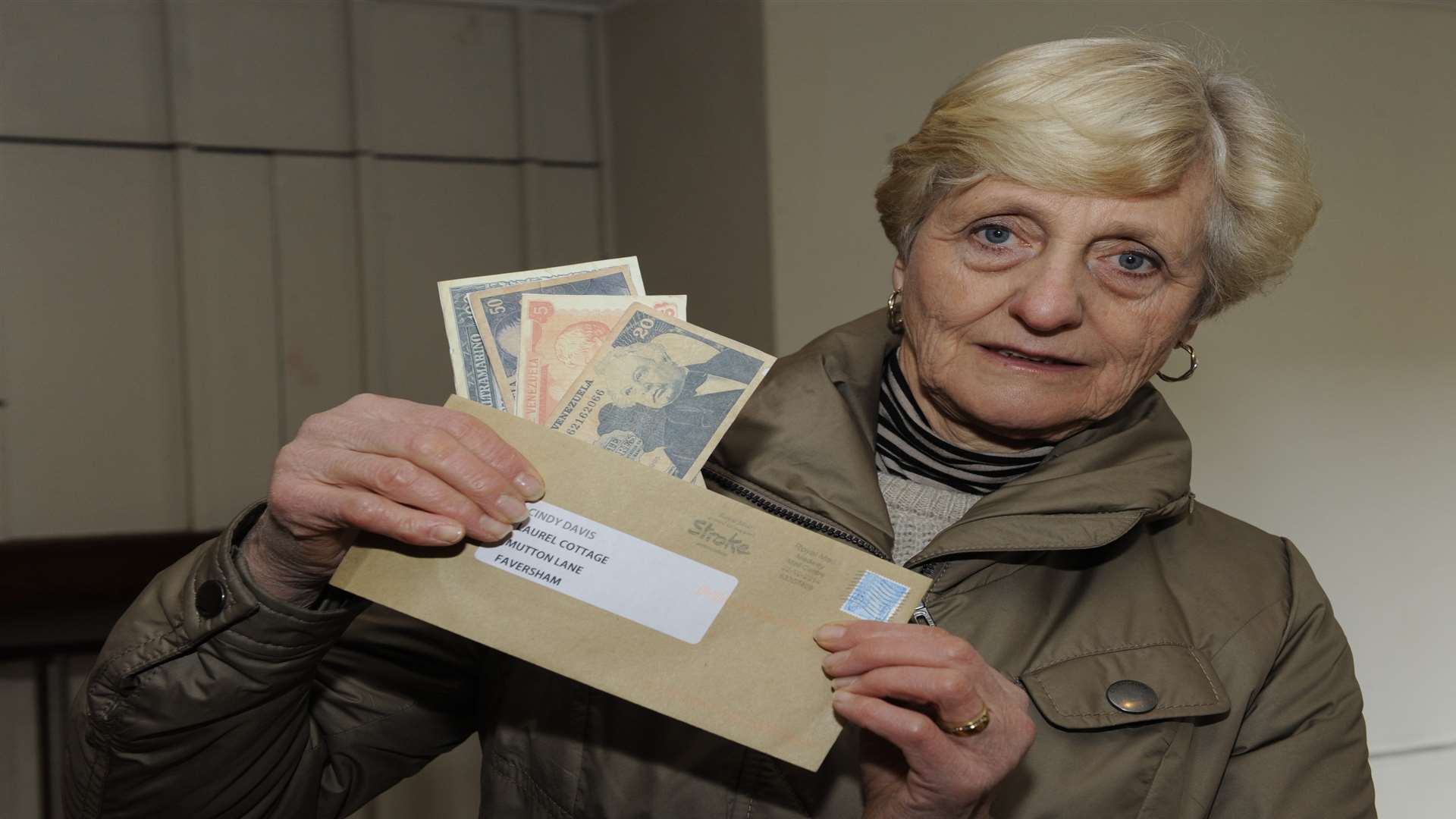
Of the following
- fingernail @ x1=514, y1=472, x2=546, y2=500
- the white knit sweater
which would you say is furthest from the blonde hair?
fingernail @ x1=514, y1=472, x2=546, y2=500

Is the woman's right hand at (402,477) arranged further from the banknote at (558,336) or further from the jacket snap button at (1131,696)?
the jacket snap button at (1131,696)

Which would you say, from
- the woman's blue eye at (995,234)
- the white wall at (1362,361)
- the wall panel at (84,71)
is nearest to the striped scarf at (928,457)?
the woman's blue eye at (995,234)

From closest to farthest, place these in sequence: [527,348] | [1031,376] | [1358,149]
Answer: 1. [527,348]
2. [1031,376]
3. [1358,149]

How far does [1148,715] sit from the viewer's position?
141 cm

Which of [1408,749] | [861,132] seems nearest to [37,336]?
[861,132]

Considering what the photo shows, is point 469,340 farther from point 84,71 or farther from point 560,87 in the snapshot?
point 560,87

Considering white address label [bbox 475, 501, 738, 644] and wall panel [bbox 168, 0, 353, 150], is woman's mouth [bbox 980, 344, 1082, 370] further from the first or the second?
wall panel [bbox 168, 0, 353, 150]

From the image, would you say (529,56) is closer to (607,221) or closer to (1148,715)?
(607,221)

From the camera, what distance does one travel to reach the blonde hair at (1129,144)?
1465 mm

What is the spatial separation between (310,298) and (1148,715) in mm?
3081

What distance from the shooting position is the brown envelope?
→ 1141 millimetres

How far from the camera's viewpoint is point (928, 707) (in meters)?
1.15

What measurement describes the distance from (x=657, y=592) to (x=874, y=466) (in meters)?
0.45

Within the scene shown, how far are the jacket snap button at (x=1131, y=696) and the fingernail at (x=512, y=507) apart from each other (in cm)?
72
